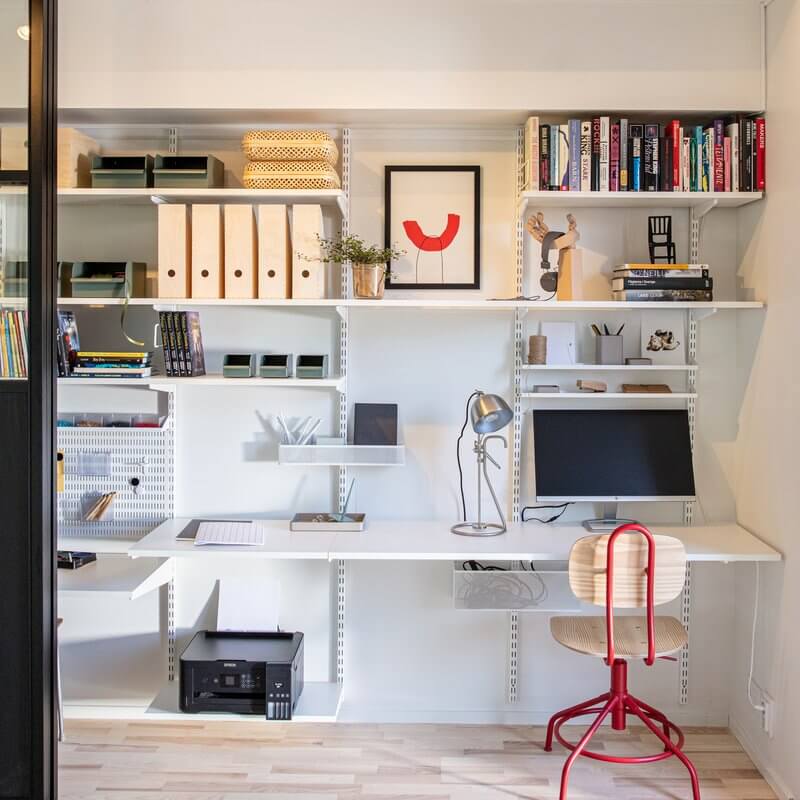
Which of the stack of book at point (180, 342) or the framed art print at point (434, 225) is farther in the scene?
the framed art print at point (434, 225)

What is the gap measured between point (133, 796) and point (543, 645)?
155cm

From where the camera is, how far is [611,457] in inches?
130

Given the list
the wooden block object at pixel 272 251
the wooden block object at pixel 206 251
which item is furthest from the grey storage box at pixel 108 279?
the wooden block object at pixel 272 251

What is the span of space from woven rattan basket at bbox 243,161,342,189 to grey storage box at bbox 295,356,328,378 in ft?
1.98

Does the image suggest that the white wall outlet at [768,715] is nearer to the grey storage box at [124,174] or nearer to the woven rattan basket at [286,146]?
the woven rattan basket at [286,146]

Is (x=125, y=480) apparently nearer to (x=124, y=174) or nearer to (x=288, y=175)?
(x=124, y=174)

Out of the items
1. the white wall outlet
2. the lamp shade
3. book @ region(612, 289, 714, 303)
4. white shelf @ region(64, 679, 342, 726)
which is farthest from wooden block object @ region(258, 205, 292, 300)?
the white wall outlet

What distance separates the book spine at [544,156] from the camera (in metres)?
3.09

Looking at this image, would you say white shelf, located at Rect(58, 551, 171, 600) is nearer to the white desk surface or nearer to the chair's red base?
the white desk surface

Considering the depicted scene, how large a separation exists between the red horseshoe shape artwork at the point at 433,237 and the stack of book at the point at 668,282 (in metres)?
0.65

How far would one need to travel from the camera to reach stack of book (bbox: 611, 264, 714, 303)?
3154 mm

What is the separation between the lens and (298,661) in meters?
3.26

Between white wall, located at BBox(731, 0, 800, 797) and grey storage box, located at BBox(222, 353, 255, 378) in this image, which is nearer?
white wall, located at BBox(731, 0, 800, 797)

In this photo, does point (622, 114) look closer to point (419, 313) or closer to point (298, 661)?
point (419, 313)
